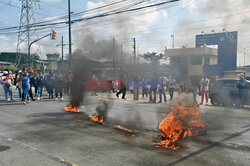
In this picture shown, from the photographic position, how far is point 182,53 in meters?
6.77

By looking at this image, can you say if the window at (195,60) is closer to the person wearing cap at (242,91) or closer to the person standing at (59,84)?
the person wearing cap at (242,91)

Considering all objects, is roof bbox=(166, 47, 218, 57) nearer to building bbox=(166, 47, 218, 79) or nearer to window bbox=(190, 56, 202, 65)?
building bbox=(166, 47, 218, 79)

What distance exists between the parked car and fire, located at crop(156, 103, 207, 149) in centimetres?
648

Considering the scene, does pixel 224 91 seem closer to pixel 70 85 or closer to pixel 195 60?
pixel 195 60

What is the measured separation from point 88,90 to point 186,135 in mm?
5664

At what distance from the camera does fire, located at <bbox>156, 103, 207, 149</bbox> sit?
16.8ft

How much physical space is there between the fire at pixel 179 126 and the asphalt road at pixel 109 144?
198 mm

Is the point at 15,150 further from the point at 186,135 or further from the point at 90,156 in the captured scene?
the point at 186,135

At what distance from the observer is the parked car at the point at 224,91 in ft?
36.9

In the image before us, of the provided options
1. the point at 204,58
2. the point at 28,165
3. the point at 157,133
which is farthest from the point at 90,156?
the point at 204,58

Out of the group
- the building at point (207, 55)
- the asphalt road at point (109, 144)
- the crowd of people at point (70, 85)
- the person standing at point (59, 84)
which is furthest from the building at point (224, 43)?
the person standing at point (59, 84)

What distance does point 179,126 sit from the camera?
5.38m

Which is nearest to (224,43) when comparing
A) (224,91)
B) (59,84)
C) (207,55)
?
(207,55)

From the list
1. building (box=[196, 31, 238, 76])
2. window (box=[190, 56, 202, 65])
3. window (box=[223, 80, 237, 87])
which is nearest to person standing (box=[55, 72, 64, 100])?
window (box=[190, 56, 202, 65])
